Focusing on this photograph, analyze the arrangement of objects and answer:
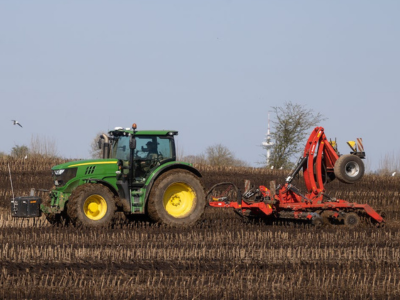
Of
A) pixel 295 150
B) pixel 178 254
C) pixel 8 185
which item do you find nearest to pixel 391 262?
pixel 178 254

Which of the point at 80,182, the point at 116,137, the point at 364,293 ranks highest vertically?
the point at 116,137

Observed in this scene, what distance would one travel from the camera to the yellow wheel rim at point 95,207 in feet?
47.0

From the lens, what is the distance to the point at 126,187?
48.3 ft

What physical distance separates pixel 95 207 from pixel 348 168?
5.83 m

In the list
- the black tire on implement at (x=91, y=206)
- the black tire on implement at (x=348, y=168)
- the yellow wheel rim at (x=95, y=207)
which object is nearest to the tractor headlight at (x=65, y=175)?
the black tire on implement at (x=91, y=206)

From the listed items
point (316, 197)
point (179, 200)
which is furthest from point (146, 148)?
point (316, 197)

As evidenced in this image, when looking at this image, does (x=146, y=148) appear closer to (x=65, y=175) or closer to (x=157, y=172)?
(x=157, y=172)

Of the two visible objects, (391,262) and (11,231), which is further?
(11,231)

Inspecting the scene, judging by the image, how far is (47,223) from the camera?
1571 cm

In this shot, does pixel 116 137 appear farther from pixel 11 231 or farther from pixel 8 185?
pixel 8 185

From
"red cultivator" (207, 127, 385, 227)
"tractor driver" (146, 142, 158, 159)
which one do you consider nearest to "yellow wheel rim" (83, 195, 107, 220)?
"tractor driver" (146, 142, 158, 159)

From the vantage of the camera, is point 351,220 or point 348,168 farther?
point 348,168

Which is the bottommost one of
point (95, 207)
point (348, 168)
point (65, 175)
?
point (95, 207)

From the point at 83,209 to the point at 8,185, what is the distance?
37.1ft
